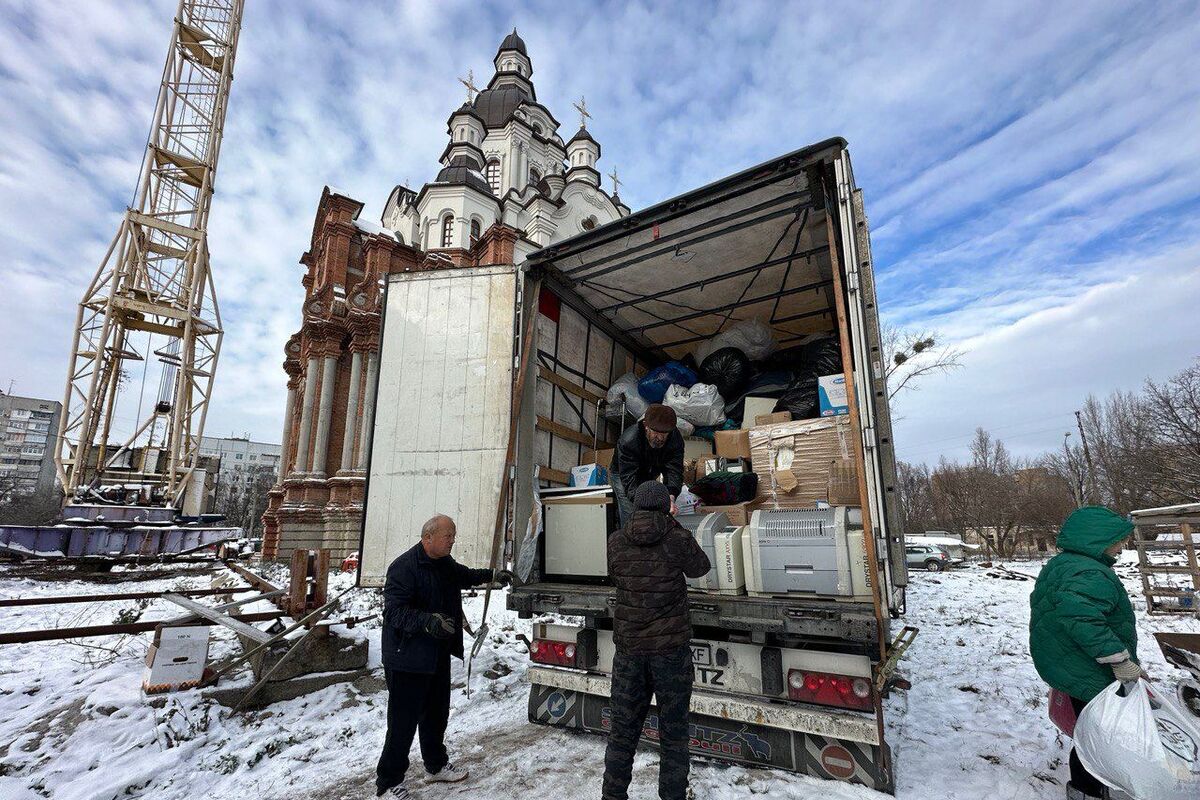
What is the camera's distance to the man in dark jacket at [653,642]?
101 inches

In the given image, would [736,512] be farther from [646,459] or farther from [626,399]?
[626,399]

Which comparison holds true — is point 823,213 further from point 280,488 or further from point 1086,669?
point 280,488

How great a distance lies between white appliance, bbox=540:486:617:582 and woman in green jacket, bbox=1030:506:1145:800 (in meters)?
2.61

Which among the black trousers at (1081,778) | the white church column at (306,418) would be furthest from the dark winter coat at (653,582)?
the white church column at (306,418)

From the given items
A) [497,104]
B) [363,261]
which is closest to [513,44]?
[497,104]

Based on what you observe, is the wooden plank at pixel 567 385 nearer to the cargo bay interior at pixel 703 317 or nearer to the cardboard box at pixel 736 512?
the cargo bay interior at pixel 703 317

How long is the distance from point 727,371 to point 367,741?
4562mm

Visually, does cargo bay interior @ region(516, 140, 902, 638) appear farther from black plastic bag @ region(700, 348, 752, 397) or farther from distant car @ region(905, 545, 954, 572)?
distant car @ region(905, 545, 954, 572)

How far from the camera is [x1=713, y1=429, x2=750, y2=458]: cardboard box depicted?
475 centimetres

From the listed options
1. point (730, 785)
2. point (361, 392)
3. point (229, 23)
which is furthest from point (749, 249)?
point (229, 23)

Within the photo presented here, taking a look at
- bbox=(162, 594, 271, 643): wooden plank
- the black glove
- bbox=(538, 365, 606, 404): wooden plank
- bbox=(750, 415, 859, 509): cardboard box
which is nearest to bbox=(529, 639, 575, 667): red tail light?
the black glove

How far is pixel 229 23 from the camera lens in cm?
2666

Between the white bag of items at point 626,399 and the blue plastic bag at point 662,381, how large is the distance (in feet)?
0.26

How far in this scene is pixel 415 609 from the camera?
297 centimetres
